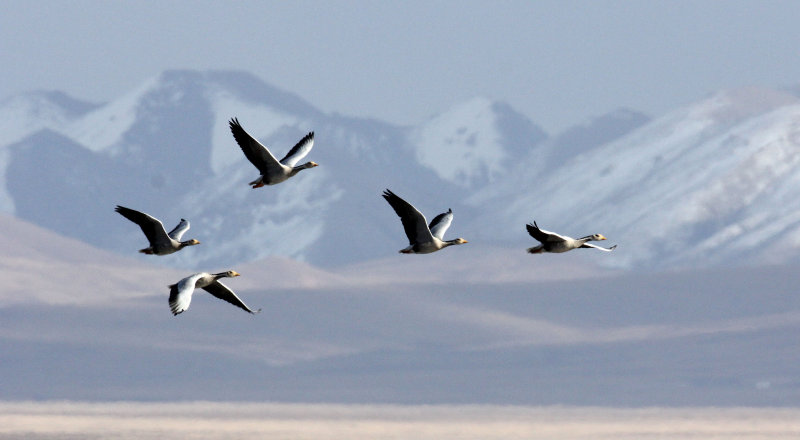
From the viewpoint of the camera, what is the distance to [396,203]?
245ft

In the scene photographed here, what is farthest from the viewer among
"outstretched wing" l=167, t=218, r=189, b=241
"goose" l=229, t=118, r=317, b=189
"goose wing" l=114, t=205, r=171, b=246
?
"outstretched wing" l=167, t=218, r=189, b=241

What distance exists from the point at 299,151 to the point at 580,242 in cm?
1267

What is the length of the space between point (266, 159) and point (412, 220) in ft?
21.8

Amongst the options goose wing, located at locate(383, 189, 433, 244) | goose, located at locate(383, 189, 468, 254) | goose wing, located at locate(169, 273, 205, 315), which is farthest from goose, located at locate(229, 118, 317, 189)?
goose wing, located at locate(169, 273, 205, 315)

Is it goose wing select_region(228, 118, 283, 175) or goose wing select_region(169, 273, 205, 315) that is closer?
goose wing select_region(169, 273, 205, 315)

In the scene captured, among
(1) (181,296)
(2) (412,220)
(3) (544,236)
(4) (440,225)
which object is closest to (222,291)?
(2) (412,220)

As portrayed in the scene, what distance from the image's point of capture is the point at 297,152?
8375 cm

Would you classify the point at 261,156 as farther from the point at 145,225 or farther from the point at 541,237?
the point at 541,237

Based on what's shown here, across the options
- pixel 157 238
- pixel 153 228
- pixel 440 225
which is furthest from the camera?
pixel 440 225

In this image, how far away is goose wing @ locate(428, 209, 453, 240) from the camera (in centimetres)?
8244

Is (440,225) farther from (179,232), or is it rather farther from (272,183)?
(179,232)

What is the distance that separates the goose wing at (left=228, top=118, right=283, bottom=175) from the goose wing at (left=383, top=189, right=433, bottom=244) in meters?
5.35

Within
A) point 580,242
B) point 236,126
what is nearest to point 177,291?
point 236,126

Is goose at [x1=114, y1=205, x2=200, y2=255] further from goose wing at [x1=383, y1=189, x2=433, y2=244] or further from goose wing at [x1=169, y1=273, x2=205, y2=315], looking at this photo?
goose wing at [x1=383, y1=189, x2=433, y2=244]
